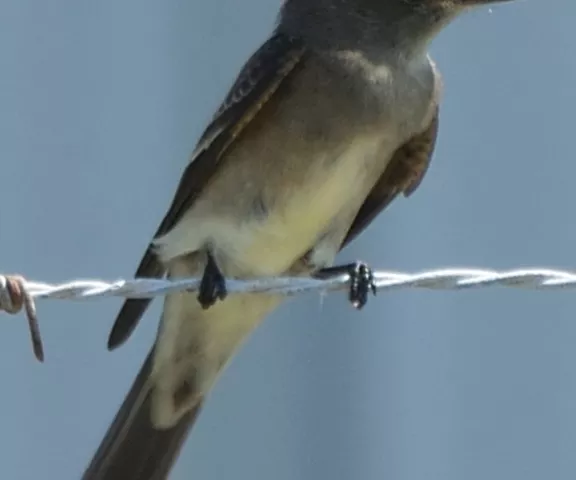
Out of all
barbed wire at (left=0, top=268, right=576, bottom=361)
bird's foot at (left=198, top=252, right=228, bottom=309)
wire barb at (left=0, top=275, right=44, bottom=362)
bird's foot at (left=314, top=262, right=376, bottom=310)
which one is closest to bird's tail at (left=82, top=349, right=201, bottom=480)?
bird's foot at (left=198, top=252, right=228, bottom=309)

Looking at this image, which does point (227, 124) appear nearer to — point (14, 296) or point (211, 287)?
point (211, 287)

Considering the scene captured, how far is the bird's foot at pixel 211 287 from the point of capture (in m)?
2.05

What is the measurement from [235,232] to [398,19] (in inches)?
17.6

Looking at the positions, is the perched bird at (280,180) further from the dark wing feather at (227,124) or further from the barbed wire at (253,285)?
the barbed wire at (253,285)

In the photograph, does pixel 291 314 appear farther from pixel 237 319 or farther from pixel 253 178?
pixel 253 178

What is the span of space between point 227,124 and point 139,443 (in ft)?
1.75

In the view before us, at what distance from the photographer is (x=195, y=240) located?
2152mm

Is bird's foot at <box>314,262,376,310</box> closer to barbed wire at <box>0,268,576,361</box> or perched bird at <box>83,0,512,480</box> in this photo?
perched bird at <box>83,0,512,480</box>

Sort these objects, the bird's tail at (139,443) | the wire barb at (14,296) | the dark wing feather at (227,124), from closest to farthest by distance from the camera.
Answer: the wire barb at (14,296) < the dark wing feather at (227,124) < the bird's tail at (139,443)

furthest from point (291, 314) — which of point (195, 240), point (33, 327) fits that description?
point (33, 327)

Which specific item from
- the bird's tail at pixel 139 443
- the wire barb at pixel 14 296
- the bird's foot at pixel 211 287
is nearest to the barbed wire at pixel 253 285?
the wire barb at pixel 14 296

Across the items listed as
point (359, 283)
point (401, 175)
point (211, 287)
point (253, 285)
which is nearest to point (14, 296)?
point (253, 285)

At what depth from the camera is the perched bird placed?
6.79 ft

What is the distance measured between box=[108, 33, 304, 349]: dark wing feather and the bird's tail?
134 mm
